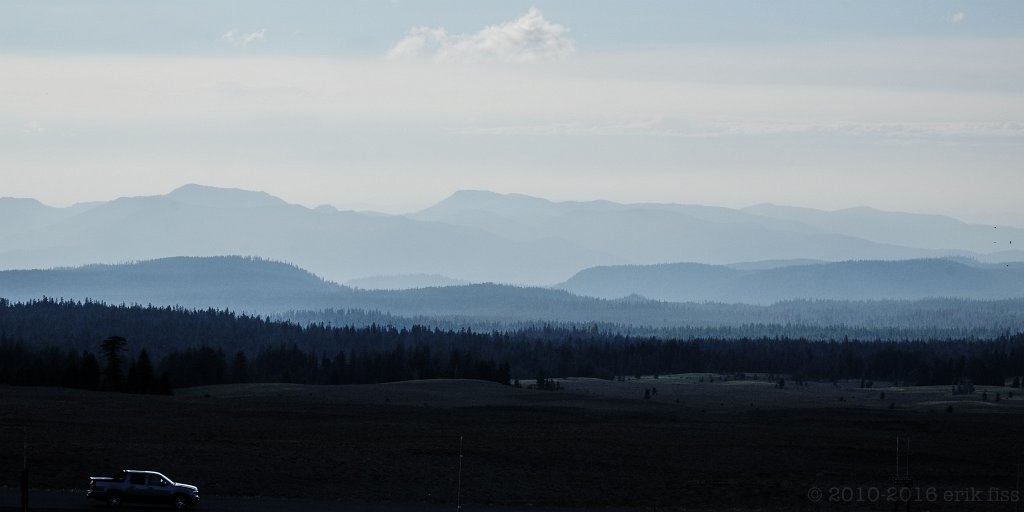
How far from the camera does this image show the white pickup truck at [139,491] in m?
55.1

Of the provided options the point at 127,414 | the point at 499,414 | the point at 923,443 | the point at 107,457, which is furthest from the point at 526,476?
the point at 499,414

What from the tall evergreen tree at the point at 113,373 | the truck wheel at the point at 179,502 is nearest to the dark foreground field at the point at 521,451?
the truck wheel at the point at 179,502

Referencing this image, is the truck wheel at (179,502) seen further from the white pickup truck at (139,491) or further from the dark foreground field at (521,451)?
the dark foreground field at (521,451)

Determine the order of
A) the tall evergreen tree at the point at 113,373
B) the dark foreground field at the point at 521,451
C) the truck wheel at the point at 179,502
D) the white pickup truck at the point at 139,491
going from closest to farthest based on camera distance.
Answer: the white pickup truck at the point at 139,491, the truck wheel at the point at 179,502, the dark foreground field at the point at 521,451, the tall evergreen tree at the point at 113,373

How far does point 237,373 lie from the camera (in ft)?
576

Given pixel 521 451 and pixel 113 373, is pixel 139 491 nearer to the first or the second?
pixel 521 451

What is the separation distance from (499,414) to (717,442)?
3015cm

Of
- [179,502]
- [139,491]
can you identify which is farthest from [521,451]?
[139,491]

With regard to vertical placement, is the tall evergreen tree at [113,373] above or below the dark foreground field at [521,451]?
above

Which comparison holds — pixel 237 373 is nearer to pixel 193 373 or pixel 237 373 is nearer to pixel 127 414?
pixel 193 373

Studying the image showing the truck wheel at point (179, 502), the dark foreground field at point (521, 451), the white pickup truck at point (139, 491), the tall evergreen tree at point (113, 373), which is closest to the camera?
the white pickup truck at point (139, 491)

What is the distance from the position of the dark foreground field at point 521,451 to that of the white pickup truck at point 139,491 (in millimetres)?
6669

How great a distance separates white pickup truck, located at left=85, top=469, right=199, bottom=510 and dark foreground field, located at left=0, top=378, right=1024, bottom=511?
6669 mm

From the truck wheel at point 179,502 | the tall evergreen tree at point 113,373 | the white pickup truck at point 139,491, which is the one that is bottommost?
the truck wheel at point 179,502
